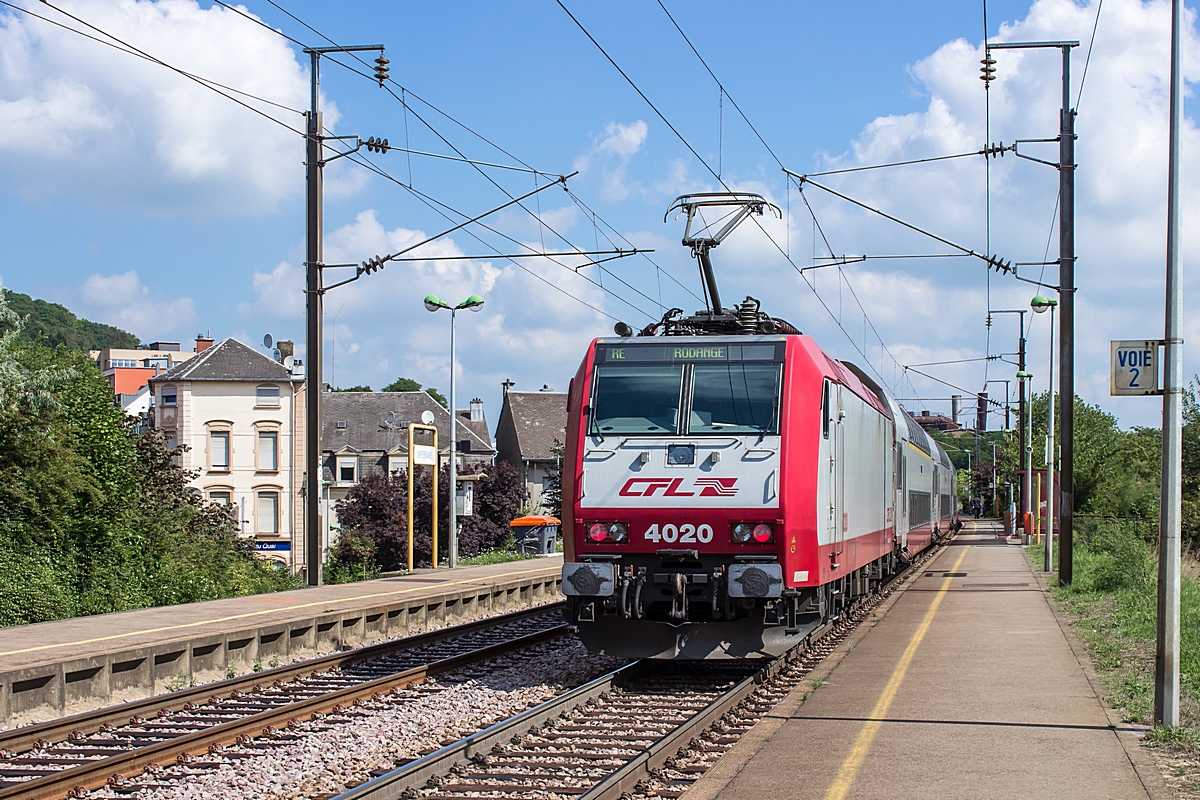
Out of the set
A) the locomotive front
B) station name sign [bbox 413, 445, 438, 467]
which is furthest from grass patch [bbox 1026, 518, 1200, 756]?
station name sign [bbox 413, 445, 438, 467]

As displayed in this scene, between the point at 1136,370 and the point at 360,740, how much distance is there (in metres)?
6.54

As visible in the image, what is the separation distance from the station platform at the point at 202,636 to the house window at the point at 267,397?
1267 inches

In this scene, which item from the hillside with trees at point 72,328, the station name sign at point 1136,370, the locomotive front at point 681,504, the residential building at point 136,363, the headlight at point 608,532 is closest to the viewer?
the station name sign at point 1136,370

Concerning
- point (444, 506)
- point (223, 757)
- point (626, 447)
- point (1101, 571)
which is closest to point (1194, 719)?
point (626, 447)

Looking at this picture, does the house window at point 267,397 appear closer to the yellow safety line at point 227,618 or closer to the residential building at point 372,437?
the residential building at point 372,437

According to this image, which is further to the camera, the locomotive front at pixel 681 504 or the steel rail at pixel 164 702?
the locomotive front at pixel 681 504

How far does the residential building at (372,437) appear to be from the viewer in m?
66.2

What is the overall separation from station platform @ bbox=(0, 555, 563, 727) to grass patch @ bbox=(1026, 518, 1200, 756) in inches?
355

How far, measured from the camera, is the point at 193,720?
35.0 ft

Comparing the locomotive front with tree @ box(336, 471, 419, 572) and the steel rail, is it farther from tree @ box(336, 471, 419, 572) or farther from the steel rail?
tree @ box(336, 471, 419, 572)

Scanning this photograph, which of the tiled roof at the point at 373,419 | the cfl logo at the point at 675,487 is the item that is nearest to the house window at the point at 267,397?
the tiled roof at the point at 373,419

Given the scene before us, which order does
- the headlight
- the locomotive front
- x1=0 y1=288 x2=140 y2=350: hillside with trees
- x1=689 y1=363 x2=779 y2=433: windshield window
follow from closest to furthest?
the locomotive front
the headlight
x1=689 y1=363 x2=779 y2=433: windshield window
x1=0 y1=288 x2=140 y2=350: hillside with trees

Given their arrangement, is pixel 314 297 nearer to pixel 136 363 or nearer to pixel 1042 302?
pixel 1042 302

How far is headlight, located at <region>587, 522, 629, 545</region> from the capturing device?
11461 millimetres
